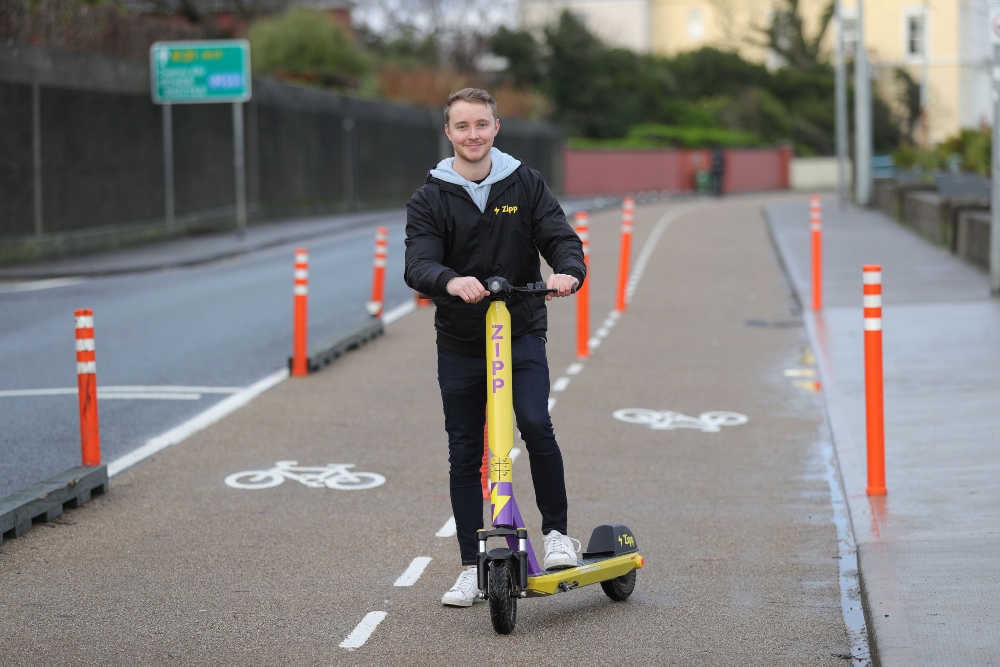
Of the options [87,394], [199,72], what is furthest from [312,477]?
[199,72]

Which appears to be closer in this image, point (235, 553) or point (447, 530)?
point (235, 553)

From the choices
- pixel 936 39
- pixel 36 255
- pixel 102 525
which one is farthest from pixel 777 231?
pixel 936 39

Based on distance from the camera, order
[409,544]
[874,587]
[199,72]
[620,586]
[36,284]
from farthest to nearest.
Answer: [199,72] → [36,284] → [409,544] → [620,586] → [874,587]

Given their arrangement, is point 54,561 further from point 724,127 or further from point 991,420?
point 724,127

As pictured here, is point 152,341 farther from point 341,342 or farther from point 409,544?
point 409,544

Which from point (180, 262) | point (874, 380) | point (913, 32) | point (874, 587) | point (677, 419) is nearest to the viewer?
point (874, 587)

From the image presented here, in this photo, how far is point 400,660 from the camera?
5.20 m

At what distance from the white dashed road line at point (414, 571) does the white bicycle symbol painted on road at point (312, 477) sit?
62.8 inches

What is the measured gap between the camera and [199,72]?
30.9 meters

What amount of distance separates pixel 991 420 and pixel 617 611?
4.54 meters

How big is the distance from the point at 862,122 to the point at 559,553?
33246 mm

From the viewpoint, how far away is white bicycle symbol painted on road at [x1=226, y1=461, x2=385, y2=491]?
8219mm

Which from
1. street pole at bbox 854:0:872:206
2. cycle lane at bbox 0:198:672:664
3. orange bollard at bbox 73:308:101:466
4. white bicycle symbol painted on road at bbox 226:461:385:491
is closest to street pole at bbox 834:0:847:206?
street pole at bbox 854:0:872:206

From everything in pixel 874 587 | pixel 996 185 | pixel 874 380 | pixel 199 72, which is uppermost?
pixel 199 72
